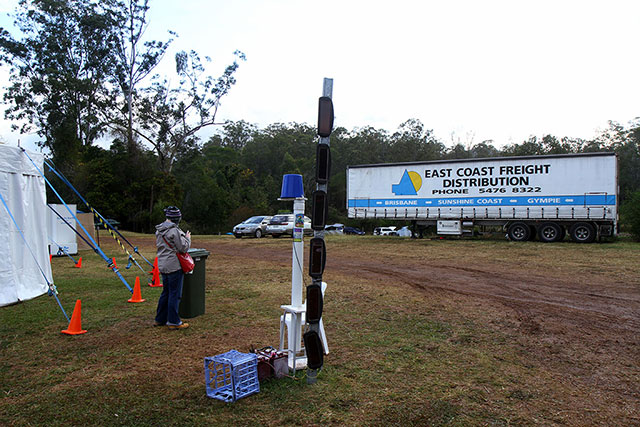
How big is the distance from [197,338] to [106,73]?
46926 mm

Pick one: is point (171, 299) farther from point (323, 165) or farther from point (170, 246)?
point (323, 165)

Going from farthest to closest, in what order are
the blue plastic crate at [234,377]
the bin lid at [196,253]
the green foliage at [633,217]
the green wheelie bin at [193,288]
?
the green foliage at [633,217]
the green wheelie bin at [193,288]
the bin lid at [196,253]
the blue plastic crate at [234,377]

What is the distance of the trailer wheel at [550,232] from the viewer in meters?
22.4

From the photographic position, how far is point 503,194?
2309 centimetres

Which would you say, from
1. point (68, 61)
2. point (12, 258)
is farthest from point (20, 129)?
point (12, 258)

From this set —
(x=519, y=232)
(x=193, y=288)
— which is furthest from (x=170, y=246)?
(x=519, y=232)

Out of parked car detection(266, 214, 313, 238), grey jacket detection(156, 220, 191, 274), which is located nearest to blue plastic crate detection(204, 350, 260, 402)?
grey jacket detection(156, 220, 191, 274)

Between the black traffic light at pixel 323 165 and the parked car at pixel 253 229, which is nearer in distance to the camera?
the black traffic light at pixel 323 165

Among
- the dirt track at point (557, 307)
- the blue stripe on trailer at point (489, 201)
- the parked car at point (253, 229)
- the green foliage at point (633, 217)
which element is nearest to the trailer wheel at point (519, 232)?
the blue stripe on trailer at point (489, 201)

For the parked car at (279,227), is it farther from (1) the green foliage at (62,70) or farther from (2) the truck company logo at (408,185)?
(1) the green foliage at (62,70)

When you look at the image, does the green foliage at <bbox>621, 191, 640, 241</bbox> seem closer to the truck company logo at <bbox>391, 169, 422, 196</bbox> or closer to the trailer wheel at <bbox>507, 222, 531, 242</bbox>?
the trailer wheel at <bbox>507, 222, 531, 242</bbox>

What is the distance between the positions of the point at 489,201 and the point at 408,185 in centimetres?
402

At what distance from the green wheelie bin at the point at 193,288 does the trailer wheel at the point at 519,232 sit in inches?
752

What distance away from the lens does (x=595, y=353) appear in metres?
6.01
